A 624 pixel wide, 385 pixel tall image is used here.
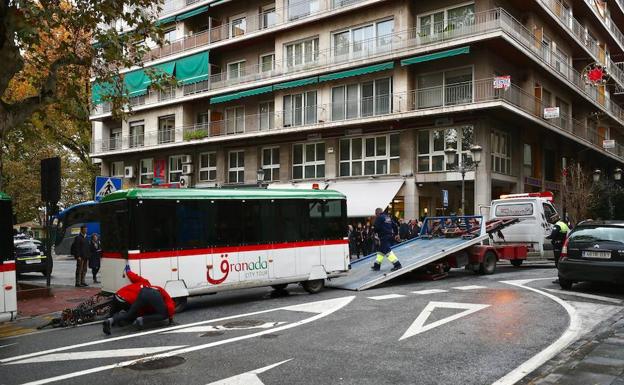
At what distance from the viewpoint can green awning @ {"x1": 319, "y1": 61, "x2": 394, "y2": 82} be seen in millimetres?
27203

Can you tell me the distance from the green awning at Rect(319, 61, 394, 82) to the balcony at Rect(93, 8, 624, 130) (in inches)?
11.8

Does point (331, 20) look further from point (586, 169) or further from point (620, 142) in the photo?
point (620, 142)

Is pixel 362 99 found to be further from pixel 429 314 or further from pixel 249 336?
pixel 249 336

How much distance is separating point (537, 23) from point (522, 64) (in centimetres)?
314

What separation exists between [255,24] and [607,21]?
26.7m

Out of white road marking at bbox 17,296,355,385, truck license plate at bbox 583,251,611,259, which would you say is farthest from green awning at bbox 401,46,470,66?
white road marking at bbox 17,296,355,385

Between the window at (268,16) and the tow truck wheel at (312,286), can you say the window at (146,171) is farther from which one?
the tow truck wheel at (312,286)

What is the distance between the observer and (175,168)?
37.9 metres

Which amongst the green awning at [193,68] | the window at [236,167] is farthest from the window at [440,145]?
the green awning at [193,68]

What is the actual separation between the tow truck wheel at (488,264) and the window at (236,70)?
75.9 feet

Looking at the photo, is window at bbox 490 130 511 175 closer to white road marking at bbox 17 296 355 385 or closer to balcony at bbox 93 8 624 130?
balcony at bbox 93 8 624 130

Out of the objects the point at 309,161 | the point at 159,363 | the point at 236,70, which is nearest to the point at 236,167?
the point at 309,161

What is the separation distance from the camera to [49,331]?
30.7 ft

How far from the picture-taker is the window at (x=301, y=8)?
30.8 meters
